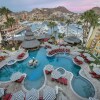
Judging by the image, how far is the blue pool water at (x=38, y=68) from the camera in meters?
22.9

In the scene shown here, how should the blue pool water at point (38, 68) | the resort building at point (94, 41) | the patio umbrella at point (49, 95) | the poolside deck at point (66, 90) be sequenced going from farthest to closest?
the resort building at point (94, 41), the blue pool water at point (38, 68), the poolside deck at point (66, 90), the patio umbrella at point (49, 95)

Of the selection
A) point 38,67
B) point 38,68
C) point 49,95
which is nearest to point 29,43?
point 38,67

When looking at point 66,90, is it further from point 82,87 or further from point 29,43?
point 29,43

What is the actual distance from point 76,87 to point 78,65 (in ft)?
26.4

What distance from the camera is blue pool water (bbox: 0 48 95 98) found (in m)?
22.9

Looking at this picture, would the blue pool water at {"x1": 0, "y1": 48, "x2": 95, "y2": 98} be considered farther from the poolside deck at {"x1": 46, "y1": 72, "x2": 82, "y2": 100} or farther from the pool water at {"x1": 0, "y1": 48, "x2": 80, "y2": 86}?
the poolside deck at {"x1": 46, "y1": 72, "x2": 82, "y2": 100}

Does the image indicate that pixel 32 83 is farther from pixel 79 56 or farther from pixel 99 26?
pixel 99 26

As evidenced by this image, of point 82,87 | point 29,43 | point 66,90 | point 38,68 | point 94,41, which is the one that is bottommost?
point 38,68

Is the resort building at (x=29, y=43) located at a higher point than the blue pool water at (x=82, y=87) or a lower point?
higher

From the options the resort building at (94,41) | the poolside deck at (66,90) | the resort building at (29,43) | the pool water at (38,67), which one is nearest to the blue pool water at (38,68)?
the pool water at (38,67)

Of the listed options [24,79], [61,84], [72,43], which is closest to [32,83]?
[24,79]

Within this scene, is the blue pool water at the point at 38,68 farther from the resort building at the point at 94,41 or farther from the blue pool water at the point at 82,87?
the resort building at the point at 94,41

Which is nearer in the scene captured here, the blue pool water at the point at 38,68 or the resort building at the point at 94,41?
the blue pool water at the point at 38,68

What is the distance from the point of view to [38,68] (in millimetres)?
28234
